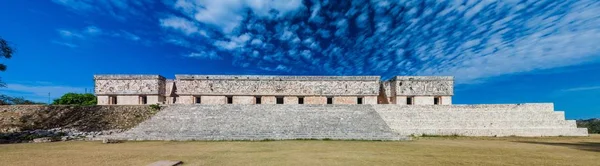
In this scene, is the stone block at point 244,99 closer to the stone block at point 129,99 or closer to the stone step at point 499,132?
the stone block at point 129,99

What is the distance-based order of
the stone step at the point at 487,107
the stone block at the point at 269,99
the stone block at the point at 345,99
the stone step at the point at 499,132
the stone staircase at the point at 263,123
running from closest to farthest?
1. the stone staircase at the point at 263,123
2. the stone step at the point at 499,132
3. the stone step at the point at 487,107
4. the stone block at the point at 269,99
5. the stone block at the point at 345,99

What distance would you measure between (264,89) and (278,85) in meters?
1.12

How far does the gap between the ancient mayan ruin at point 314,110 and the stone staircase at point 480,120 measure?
0.17 feet

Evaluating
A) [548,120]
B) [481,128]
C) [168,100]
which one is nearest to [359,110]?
[481,128]

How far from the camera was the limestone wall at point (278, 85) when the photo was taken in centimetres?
2295

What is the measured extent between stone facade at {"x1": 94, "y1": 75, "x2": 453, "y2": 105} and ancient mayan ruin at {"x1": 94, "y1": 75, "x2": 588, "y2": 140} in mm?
75

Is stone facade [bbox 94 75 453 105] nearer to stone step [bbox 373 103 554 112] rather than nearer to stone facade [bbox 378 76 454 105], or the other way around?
stone facade [bbox 378 76 454 105]

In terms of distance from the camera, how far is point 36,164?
683 centimetres

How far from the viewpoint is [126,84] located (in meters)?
22.6

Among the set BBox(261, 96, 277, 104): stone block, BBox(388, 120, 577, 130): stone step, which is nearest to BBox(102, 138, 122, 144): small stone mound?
BBox(261, 96, 277, 104): stone block

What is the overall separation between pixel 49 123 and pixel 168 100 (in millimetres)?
8247

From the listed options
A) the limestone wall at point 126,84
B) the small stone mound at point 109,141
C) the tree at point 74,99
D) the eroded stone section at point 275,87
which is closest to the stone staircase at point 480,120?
the eroded stone section at point 275,87

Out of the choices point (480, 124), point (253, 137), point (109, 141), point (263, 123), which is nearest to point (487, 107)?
point (480, 124)

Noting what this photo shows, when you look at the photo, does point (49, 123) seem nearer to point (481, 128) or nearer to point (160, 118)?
point (160, 118)
